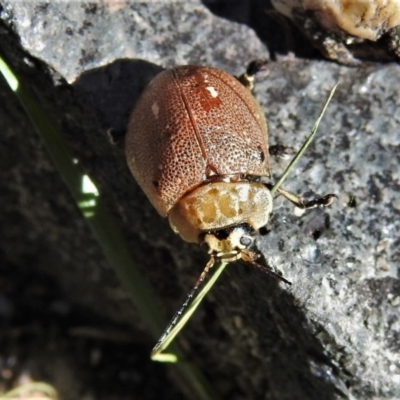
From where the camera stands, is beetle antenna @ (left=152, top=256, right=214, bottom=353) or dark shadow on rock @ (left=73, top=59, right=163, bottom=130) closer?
beetle antenna @ (left=152, top=256, right=214, bottom=353)

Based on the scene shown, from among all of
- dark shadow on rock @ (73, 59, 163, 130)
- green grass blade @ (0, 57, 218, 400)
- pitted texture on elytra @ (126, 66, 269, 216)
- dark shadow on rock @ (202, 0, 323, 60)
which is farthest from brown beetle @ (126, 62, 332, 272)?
dark shadow on rock @ (202, 0, 323, 60)

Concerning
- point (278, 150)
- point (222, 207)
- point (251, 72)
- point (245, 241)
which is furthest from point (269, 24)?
point (245, 241)

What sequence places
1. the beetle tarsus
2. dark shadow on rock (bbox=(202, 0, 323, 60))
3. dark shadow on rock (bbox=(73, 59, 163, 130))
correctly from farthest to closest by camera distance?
dark shadow on rock (bbox=(202, 0, 323, 60)), dark shadow on rock (bbox=(73, 59, 163, 130)), the beetle tarsus

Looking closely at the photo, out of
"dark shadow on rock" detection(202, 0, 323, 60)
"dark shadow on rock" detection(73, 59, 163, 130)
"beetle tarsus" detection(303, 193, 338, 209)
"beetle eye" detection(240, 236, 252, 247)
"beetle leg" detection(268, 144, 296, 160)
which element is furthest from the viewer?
"dark shadow on rock" detection(202, 0, 323, 60)

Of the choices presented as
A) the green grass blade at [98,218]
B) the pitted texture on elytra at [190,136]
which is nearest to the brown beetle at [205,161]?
the pitted texture on elytra at [190,136]

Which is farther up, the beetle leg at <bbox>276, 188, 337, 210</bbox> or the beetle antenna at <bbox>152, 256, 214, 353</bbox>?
the beetle leg at <bbox>276, 188, 337, 210</bbox>

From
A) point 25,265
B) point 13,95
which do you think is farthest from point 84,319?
point 13,95

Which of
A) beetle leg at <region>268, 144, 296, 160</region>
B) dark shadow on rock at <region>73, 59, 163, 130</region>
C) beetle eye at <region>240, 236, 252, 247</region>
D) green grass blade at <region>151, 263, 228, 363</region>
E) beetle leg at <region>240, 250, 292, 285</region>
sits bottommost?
green grass blade at <region>151, 263, 228, 363</region>

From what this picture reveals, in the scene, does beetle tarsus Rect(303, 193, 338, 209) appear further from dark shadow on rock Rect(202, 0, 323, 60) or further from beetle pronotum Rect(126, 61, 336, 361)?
dark shadow on rock Rect(202, 0, 323, 60)

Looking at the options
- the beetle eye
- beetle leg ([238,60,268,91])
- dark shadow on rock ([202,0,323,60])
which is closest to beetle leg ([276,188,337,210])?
the beetle eye
